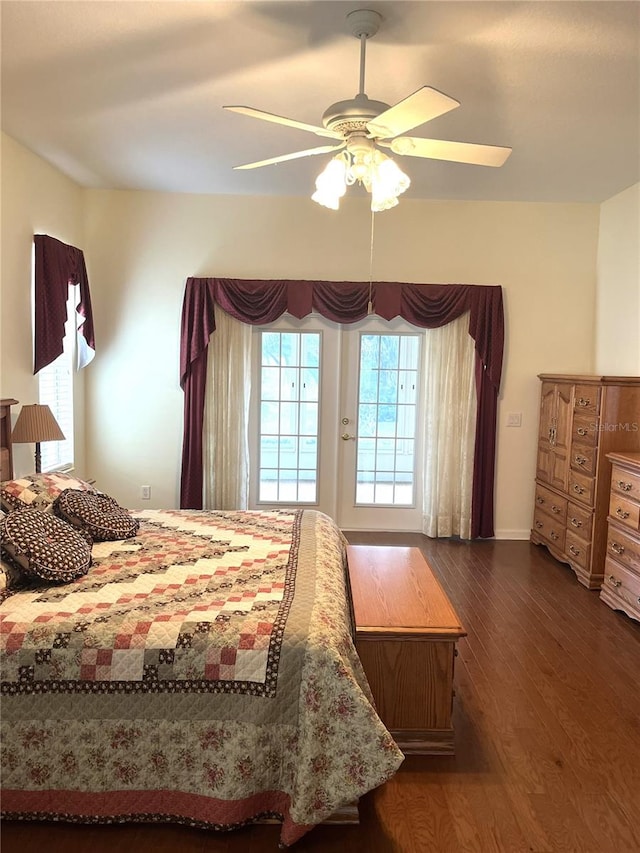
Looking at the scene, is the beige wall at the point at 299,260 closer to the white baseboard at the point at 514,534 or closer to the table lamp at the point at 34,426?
the white baseboard at the point at 514,534

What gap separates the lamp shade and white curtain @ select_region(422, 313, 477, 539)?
306 cm

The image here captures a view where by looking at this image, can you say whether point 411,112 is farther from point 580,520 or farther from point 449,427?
point 449,427

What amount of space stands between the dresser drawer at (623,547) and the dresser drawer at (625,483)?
0.24 meters

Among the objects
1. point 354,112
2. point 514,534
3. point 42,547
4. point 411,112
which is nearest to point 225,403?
point 514,534

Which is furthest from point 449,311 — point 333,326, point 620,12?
point 620,12

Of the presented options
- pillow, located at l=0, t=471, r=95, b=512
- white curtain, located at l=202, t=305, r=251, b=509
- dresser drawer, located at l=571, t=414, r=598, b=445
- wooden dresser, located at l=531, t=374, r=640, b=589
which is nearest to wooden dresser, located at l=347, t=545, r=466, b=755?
pillow, located at l=0, t=471, r=95, b=512

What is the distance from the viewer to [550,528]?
5.04 m

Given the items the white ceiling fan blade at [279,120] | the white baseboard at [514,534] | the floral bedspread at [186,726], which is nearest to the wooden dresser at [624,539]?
the white baseboard at [514,534]

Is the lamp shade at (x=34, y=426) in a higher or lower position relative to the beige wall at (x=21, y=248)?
lower

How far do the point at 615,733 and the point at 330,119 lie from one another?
2.81m

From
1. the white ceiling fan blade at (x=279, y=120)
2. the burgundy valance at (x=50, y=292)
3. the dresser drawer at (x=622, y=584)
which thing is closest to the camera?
the white ceiling fan blade at (x=279, y=120)

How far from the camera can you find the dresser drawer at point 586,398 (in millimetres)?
4332

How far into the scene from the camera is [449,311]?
518 cm

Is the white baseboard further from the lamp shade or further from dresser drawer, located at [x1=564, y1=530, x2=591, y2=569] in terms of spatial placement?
the lamp shade
